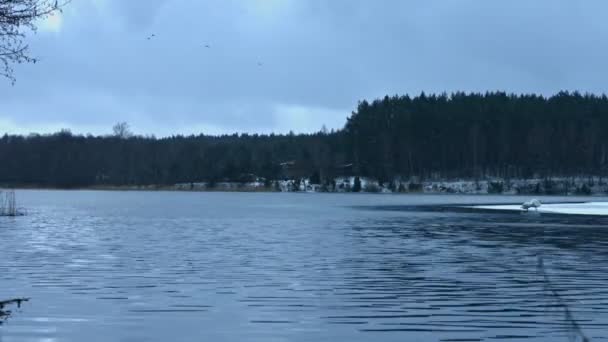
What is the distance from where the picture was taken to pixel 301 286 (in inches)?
1033

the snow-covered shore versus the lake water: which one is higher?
the snow-covered shore

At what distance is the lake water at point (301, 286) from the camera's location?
1900 cm

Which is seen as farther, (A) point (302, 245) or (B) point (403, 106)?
(B) point (403, 106)

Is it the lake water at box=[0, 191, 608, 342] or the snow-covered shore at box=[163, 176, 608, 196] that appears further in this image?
the snow-covered shore at box=[163, 176, 608, 196]

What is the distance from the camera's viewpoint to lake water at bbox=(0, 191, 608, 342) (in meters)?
19.0

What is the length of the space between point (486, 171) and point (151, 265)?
523ft

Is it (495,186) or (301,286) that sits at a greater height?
(495,186)

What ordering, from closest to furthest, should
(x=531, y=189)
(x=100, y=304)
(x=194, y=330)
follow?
(x=194, y=330)
(x=100, y=304)
(x=531, y=189)

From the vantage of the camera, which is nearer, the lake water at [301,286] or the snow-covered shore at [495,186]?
the lake water at [301,286]

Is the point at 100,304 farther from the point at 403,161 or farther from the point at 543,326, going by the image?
the point at 403,161

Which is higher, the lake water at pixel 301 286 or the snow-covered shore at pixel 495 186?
the snow-covered shore at pixel 495 186

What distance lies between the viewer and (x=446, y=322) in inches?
786

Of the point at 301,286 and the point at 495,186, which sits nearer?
the point at 301,286

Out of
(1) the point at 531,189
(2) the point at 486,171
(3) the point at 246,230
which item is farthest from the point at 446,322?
(2) the point at 486,171
